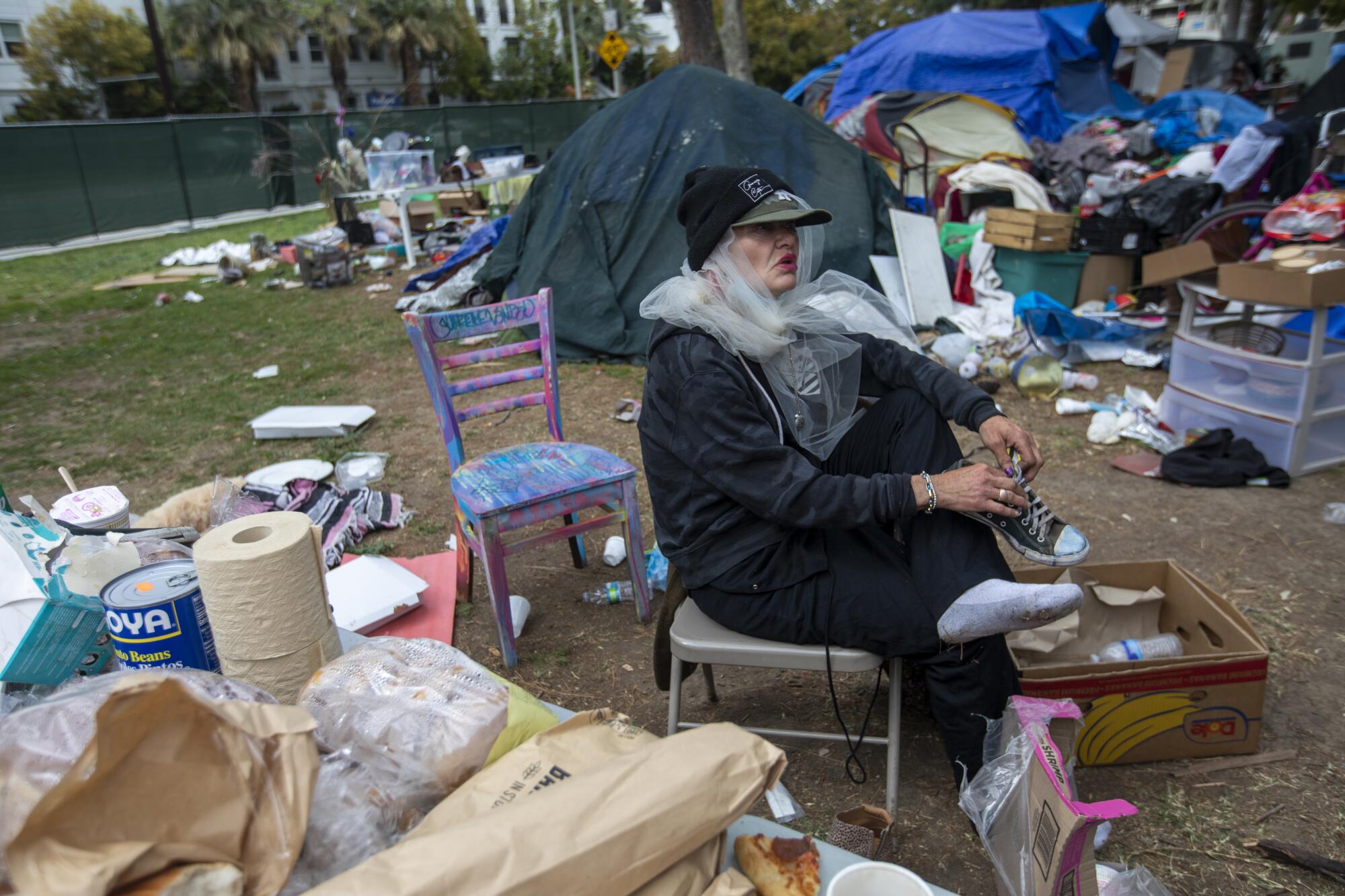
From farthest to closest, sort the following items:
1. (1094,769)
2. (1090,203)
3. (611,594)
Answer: (1090,203), (611,594), (1094,769)

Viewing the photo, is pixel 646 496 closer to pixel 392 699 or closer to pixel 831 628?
pixel 831 628

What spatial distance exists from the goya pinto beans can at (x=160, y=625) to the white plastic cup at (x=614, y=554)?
2.10 meters

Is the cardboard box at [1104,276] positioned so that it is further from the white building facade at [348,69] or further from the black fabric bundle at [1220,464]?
the white building facade at [348,69]

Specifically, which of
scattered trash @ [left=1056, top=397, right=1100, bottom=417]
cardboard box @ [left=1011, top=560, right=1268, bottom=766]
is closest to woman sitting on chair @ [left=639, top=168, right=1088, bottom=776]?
cardboard box @ [left=1011, top=560, right=1268, bottom=766]

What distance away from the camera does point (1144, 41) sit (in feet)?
58.2

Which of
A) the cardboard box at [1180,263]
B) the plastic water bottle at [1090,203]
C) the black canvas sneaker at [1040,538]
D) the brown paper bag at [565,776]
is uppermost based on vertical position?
the plastic water bottle at [1090,203]

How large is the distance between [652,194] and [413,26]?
32448 millimetres

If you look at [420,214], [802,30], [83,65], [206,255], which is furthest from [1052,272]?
[83,65]

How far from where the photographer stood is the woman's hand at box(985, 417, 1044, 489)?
2189 mm

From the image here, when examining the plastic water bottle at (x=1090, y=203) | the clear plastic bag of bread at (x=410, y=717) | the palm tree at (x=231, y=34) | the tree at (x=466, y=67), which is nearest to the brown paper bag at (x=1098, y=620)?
the clear plastic bag of bread at (x=410, y=717)

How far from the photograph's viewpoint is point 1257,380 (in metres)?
4.07

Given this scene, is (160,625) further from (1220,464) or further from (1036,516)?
(1220,464)

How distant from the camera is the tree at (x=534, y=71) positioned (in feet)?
116

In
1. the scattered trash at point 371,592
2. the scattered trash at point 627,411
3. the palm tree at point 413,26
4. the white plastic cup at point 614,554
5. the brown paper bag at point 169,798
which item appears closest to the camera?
the brown paper bag at point 169,798
